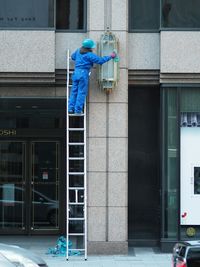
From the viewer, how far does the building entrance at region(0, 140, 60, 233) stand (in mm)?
17656

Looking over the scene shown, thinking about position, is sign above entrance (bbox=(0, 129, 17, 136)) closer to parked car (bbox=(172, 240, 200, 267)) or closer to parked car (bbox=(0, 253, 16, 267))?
parked car (bbox=(0, 253, 16, 267))

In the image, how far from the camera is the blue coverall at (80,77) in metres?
14.0

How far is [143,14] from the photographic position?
15.1 meters

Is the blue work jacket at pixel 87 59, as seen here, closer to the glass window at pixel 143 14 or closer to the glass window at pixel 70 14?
the glass window at pixel 70 14

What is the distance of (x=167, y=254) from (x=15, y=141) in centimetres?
547

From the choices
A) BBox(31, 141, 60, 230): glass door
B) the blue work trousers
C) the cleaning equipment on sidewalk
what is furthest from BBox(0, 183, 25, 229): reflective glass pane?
the blue work trousers

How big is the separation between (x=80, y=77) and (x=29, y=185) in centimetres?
470

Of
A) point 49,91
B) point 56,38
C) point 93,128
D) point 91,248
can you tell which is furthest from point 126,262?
point 56,38

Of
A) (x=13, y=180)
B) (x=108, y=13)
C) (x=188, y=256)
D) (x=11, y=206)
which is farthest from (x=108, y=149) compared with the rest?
(x=188, y=256)

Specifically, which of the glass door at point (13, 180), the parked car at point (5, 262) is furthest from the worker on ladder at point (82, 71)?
the parked car at point (5, 262)

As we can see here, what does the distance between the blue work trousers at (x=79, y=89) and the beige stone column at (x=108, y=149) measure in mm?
408

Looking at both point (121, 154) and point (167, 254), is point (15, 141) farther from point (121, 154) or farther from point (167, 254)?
point (167, 254)

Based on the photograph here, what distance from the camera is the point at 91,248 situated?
47.0 feet

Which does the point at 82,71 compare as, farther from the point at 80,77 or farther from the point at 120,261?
the point at 120,261
